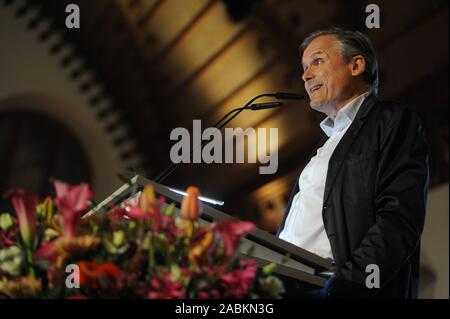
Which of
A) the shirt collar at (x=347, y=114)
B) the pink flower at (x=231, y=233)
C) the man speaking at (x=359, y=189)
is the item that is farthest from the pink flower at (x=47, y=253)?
the shirt collar at (x=347, y=114)

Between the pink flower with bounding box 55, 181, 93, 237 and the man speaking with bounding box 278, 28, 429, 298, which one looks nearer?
the pink flower with bounding box 55, 181, 93, 237

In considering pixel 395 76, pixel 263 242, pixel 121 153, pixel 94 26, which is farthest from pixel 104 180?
pixel 263 242

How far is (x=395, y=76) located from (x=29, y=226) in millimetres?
4069

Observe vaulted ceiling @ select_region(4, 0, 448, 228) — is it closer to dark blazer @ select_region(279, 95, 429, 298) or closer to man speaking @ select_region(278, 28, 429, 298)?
man speaking @ select_region(278, 28, 429, 298)

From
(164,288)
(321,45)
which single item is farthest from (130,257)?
(321,45)

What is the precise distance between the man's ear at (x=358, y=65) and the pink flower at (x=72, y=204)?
1.19m

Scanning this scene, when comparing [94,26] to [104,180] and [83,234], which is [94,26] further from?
[83,234]

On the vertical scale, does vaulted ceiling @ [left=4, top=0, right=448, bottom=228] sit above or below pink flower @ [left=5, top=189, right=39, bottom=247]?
above

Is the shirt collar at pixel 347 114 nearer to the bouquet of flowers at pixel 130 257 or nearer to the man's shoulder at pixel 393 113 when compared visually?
the man's shoulder at pixel 393 113

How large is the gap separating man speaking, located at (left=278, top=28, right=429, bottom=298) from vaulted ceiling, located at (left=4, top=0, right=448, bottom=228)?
2607 millimetres

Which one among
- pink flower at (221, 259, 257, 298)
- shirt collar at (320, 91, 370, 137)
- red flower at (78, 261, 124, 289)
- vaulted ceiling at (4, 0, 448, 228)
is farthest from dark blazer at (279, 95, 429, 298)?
vaulted ceiling at (4, 0, 448, 228)

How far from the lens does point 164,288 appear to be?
96 centimetres

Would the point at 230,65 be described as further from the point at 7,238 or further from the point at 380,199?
the point at 7,238

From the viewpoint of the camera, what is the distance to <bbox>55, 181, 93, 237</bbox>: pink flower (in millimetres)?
994
